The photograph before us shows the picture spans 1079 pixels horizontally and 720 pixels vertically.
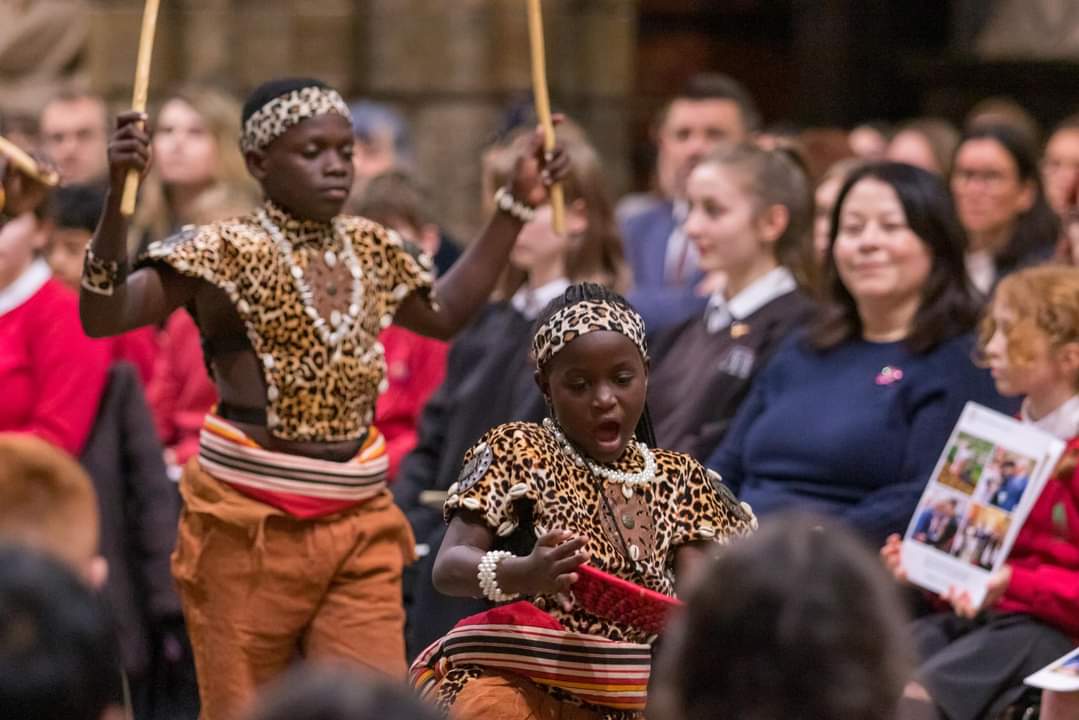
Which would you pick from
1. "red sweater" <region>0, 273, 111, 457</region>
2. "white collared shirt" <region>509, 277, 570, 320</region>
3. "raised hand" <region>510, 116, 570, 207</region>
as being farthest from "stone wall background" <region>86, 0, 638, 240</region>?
"raised hand" <region>510, 116, 570, 207</region>

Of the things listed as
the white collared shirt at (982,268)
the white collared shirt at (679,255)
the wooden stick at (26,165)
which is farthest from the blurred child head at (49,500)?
the white collared shirt at (679,255)

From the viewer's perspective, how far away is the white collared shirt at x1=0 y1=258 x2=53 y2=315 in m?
4.98

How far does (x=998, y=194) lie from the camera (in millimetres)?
6797

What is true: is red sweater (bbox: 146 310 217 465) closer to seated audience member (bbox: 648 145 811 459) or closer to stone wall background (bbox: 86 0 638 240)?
seated audience member (bbox: 648 145 811 459)

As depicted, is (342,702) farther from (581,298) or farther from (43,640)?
(581,298)

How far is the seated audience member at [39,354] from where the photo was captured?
495 centimetres

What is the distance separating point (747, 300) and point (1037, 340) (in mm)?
996

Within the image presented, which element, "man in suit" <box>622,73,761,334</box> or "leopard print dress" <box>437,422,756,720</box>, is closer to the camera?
"leopard print dress" <box>437,422,756,720</box>

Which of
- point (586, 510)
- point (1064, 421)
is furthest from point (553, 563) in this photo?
point (1064, 421)

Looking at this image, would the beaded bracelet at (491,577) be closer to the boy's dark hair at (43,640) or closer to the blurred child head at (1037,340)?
the boy's dark hair at (43,640)

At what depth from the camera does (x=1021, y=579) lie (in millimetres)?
4438

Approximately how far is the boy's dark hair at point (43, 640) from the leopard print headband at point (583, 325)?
1.58 meters

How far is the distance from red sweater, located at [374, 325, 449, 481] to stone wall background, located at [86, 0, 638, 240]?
3.18m

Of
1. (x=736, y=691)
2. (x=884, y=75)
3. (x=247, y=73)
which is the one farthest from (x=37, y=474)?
(x=884, y=75)
